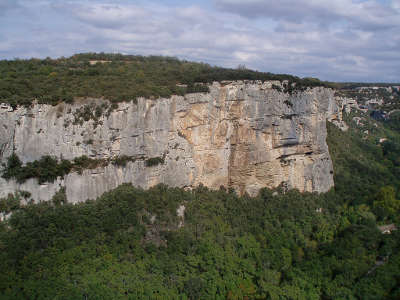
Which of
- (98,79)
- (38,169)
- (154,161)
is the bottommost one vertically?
(154,161)

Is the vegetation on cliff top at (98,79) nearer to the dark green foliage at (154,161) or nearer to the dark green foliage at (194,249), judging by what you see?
the dark green foliage at (154,161)

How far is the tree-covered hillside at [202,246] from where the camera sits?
21.8 meters

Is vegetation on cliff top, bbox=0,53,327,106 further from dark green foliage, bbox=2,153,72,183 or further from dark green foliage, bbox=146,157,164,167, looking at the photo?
dark green foliage, bbox=146,157,164,167

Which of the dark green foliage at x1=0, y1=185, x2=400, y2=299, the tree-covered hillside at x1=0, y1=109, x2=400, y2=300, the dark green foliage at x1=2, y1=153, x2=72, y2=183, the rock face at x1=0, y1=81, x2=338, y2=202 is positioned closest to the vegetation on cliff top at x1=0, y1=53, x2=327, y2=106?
the rock face at x1=0, y1=81, x2=338, y2=202

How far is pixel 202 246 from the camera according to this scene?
27.6m

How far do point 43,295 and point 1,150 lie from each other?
27.4 ft

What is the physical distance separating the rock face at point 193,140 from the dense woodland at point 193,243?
Answer: 0.72 m

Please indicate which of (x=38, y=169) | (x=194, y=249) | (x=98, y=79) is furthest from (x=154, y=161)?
(x=38, y=169)

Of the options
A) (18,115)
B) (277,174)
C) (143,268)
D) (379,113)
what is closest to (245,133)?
(277,174)

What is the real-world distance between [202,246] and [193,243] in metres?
0.67

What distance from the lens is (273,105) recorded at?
3350cm

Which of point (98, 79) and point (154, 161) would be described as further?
point (98, 79)

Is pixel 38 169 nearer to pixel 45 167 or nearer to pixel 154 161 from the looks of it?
pixel 45 167

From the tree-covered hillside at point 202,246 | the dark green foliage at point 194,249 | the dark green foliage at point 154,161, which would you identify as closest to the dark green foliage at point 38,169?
the tree-covered hillside at point 202,246
